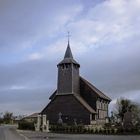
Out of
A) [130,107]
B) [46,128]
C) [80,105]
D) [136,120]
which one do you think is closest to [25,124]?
[46,128]

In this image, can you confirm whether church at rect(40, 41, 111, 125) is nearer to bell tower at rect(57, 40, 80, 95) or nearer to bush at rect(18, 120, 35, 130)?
bell tower at rect(57, 40, 80, 95)

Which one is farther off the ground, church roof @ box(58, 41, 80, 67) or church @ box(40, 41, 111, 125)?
church roof @ box(58, 41, 80, 67)

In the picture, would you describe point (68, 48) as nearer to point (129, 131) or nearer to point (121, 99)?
point (121, 99)

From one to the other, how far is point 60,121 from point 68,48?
21430mm

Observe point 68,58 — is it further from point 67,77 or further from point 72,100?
point 72,100

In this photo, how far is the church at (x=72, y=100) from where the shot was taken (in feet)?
289

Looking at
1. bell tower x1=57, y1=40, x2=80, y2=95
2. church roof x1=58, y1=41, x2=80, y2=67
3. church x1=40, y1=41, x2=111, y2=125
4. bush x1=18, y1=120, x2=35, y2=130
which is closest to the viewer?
bush x1=18, y1=120, x2=35, y2=130

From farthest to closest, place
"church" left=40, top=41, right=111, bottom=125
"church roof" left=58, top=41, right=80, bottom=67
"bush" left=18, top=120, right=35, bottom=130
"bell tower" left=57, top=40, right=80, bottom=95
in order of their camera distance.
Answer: "church roof" left=58, top=41, right=80, bottom=67 → "bell tower" left=57, top=40, right=80, bottom=95 → "church" left=40, top=41, right=111, bottom=125 → "bush" left=18, top=120, right=35, bottom=130

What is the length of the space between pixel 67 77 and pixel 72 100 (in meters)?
6.15

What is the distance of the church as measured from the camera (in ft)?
289

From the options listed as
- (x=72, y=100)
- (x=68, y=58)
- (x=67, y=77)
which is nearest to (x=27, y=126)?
(x=72, y=100)

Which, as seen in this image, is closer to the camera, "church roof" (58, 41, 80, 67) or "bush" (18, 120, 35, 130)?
"bush" (18, 120, 35, 130)

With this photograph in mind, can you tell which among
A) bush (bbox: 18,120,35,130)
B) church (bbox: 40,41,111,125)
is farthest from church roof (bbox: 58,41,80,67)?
bush (bbox: 18,120,35,130)

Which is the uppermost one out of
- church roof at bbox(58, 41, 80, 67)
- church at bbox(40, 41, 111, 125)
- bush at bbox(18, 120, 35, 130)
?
church roof at bbox(58, 41, 80, 67)
